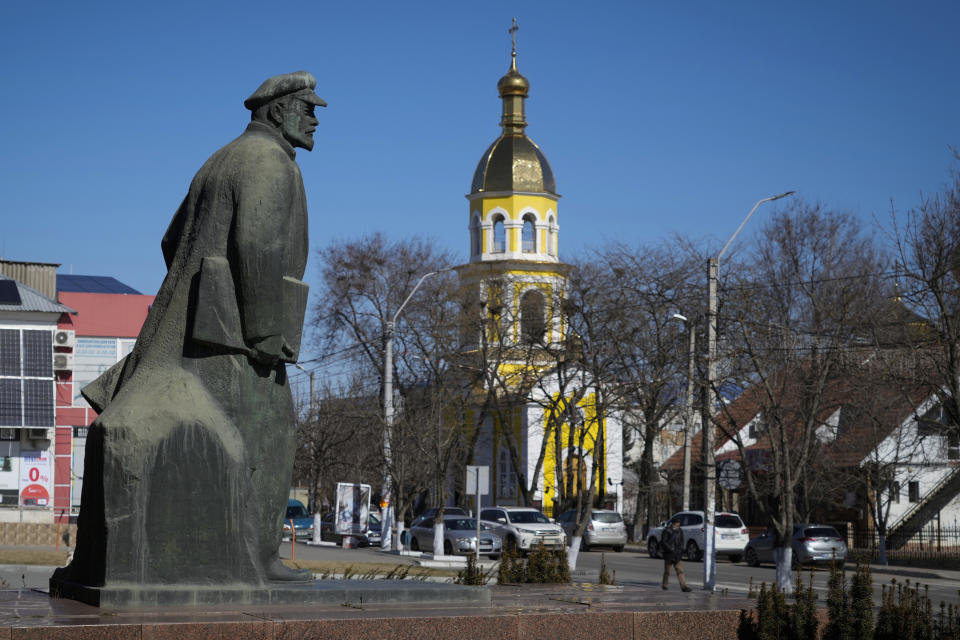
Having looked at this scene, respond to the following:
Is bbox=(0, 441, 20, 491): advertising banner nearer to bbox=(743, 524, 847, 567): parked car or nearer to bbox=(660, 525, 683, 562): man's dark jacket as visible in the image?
bbox=(743, 524, 847, 567): parked car

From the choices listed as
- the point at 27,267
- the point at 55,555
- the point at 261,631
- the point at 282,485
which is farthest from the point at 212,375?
the point at 27,267

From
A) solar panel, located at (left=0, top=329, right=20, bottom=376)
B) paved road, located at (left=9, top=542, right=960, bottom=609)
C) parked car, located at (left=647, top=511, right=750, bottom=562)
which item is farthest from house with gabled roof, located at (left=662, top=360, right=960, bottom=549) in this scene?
solar panel, located at (left=0, top=329, right=20, bottom=376)

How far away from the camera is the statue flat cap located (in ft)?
29.5

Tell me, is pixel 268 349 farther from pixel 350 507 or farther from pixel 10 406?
pixel 10 406

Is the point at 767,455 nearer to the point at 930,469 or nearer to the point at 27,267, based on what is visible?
the point at 930,469

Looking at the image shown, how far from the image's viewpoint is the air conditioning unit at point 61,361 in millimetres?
46688

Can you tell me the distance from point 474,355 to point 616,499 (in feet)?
40.2

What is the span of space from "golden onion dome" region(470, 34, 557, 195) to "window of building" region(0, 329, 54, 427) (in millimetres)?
22977

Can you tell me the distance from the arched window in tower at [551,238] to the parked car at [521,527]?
971 inches

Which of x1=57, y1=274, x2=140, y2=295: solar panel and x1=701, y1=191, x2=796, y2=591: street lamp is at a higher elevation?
x1=57, y1=274, x2=140, y2=295: solar panel

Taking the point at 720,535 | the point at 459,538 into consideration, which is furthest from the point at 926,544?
the point at 459,538

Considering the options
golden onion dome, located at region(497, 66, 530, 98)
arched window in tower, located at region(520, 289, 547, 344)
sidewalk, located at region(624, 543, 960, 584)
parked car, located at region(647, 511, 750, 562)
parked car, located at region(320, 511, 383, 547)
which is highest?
golden onion dome, located at region(497, 66, 530, 98)

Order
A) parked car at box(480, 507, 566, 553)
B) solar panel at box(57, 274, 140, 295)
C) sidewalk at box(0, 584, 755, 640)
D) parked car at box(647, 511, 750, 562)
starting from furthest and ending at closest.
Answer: solar panel at box(57, 274, 140, 295) < parked car at box(647, 511, 750, 562) < parked car at box(480, 507, 566, 553) < sidewalk at box(0, 584, 755, 640)

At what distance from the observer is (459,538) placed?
34938 millimetres
